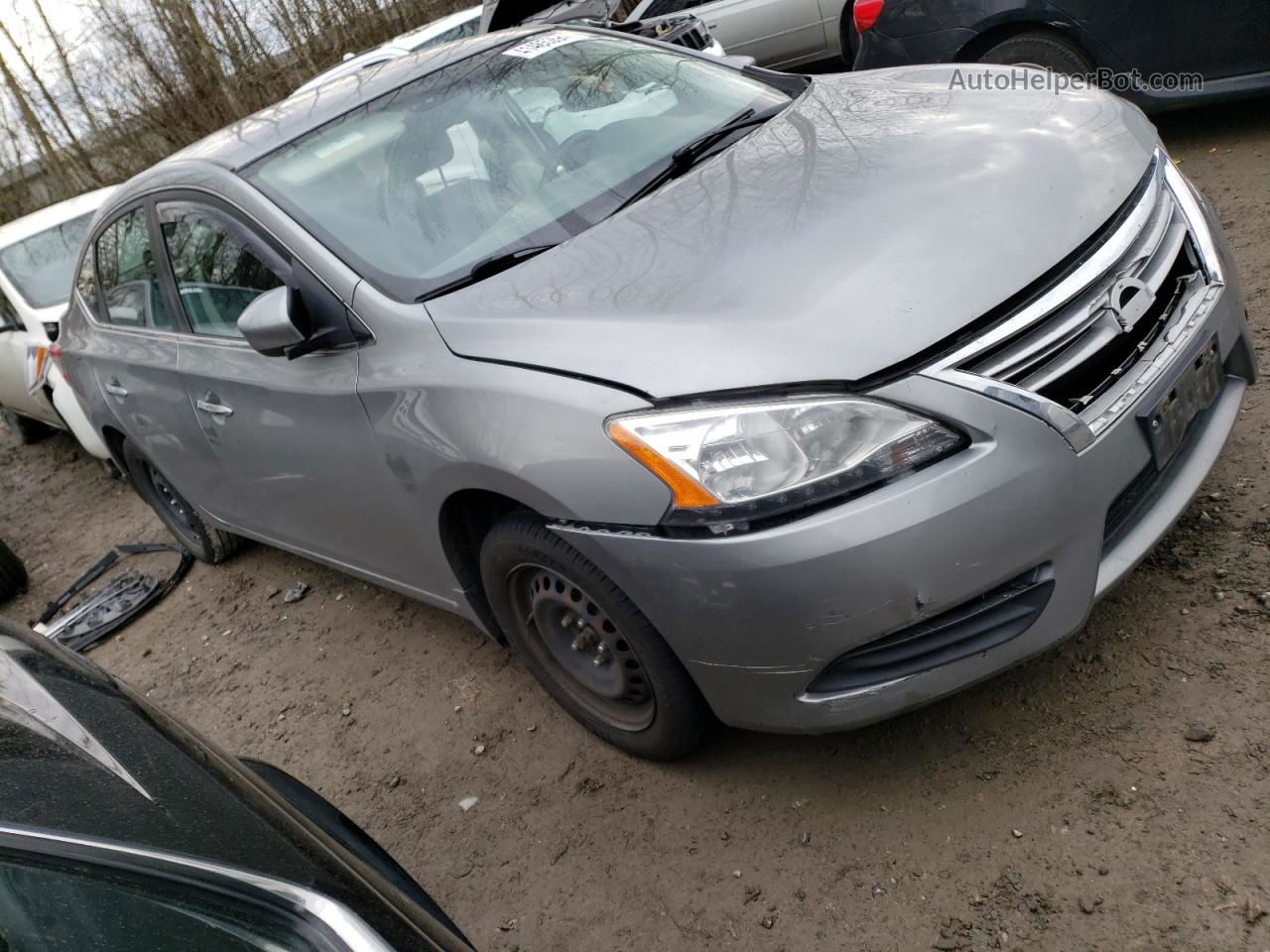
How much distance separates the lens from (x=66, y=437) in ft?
27.4

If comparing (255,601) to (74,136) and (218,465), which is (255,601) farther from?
(74,136)

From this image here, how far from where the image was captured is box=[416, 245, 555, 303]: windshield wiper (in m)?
2.70

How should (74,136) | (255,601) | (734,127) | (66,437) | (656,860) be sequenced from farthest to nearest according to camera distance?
(74,136), (66,437), (255,601), (734,127), (656,860)

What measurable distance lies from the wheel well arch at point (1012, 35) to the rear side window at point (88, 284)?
4323mm

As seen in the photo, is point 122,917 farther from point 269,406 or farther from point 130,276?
point 130,276

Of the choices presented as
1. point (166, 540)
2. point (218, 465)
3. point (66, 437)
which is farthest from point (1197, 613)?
point (66, 437)

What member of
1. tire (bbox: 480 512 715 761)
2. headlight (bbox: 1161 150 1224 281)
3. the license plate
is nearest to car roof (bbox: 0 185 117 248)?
tire (bbox: 480 512 715 761)

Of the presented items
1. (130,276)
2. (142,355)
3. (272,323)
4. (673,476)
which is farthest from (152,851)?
(130,276)

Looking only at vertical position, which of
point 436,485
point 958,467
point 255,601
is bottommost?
point 255,601

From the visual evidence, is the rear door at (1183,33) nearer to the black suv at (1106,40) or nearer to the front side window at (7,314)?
the black suv at (1106,40)

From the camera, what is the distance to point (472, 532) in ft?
9.24

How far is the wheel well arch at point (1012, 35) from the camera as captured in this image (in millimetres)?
5059

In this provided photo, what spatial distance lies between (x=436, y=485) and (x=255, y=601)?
7.63 feet

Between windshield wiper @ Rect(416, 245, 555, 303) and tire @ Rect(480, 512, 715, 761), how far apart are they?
627 mm
